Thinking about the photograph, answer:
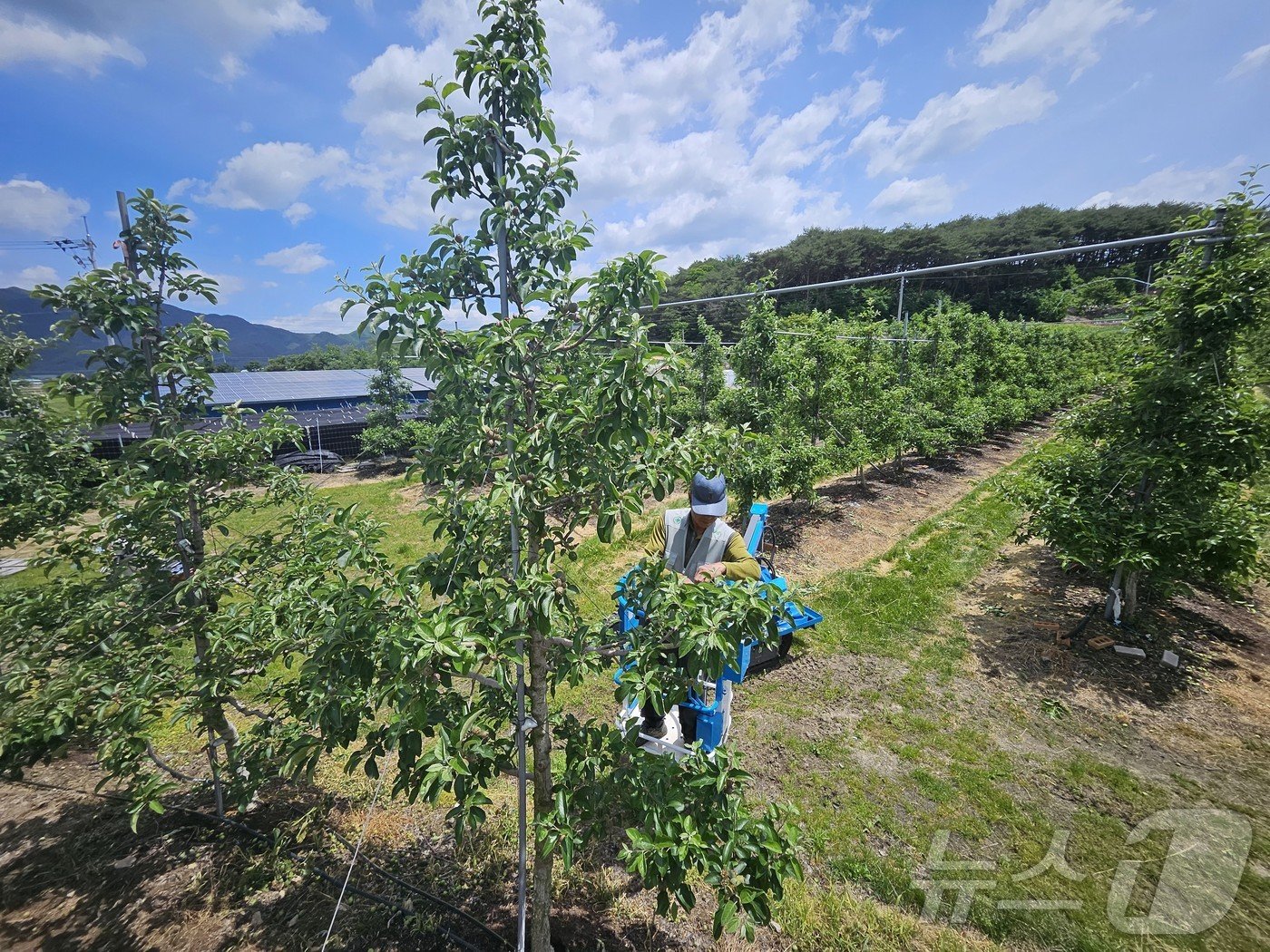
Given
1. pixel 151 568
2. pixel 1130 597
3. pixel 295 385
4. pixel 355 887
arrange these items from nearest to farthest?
pixel 151 568, pixel 355 887, pixel 1130 597, pixel 295 385

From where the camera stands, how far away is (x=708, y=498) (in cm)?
398

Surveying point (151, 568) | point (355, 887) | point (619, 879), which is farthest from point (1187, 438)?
point (151, 568)

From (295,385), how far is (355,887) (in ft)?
110

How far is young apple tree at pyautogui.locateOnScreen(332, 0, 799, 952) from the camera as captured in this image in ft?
6.23

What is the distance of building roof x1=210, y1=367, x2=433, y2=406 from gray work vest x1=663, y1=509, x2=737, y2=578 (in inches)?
829

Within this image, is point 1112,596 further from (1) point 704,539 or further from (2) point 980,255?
(2) point 980,255

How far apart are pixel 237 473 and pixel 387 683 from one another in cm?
227

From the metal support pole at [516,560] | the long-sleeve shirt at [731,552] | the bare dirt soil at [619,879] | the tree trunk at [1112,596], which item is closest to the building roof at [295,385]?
the bare dirt soil at [619,879]

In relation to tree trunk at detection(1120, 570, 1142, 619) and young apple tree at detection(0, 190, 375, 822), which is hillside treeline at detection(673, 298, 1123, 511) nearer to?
tree trunk at detection(1120, 570, 1142, 619)

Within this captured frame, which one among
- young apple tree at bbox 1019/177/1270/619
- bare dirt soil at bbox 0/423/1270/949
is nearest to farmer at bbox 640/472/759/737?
bare dirt soil at bbox 0/423/1270/949

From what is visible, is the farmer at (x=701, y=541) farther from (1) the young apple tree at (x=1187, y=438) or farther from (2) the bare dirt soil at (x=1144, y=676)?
(1) the young apple tree at (x=1187, y=438)

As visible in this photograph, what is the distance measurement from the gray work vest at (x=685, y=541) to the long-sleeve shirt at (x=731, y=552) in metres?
0.03

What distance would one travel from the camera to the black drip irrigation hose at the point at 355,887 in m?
2.91

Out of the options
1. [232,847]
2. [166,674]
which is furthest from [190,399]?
[232,847]
